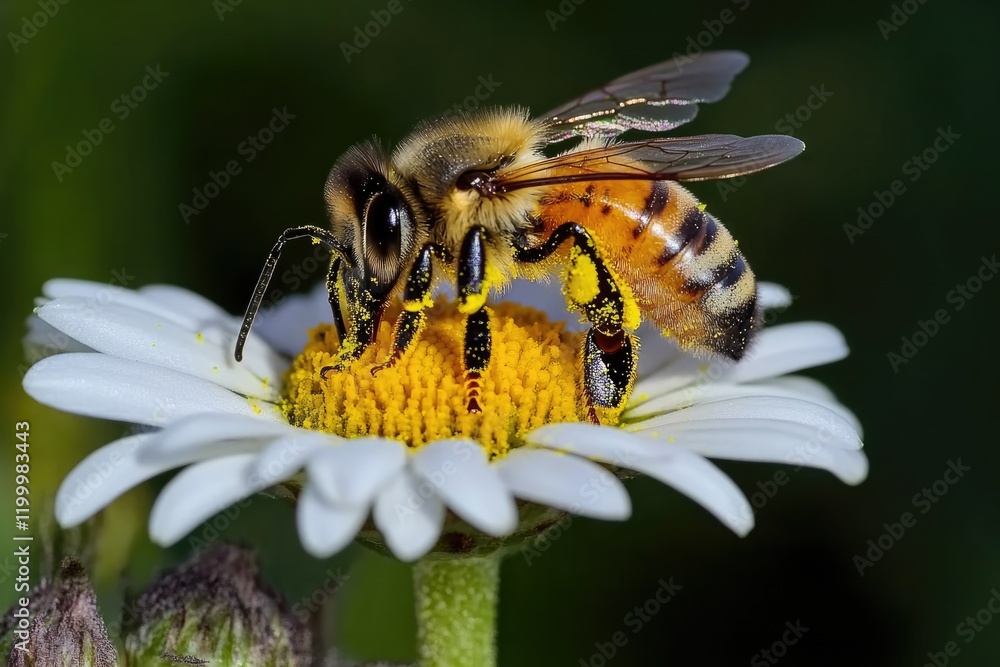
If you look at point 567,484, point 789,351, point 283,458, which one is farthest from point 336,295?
point 789,351

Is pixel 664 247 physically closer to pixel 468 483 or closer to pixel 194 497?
pixel 468 483

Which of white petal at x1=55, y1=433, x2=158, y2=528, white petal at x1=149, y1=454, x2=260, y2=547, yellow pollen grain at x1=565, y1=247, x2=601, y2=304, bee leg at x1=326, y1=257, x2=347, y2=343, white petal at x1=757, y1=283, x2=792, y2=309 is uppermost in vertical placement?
white petal at x1=757, y1=283, x2=792, y2=309

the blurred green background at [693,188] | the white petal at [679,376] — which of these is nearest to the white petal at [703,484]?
the white petal at [679,376]

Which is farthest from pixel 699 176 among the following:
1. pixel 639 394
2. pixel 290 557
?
pixel 290 557

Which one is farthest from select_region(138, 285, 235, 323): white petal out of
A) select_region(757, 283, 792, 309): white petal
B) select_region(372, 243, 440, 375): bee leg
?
select_region(757, 283, 792, 309): white petal

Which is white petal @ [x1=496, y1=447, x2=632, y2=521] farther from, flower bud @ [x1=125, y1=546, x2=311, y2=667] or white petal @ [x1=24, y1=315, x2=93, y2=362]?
white petal @ [x1=24, y1=315, x2=93, y2=362]

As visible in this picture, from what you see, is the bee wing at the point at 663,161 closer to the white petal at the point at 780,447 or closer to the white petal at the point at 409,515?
the white petal at the point at 780,447
